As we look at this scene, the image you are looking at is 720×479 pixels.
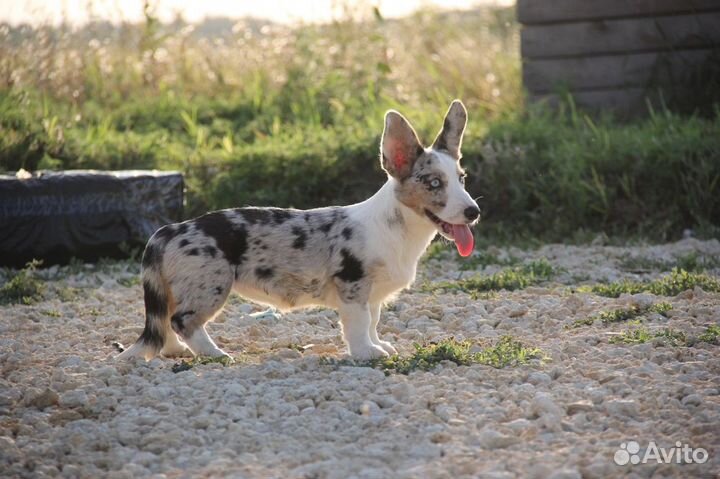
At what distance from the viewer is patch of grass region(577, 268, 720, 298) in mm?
6262

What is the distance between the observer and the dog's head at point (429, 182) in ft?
16.7

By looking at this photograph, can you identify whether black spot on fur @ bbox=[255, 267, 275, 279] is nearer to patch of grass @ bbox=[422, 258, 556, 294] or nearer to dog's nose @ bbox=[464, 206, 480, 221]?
dog's nose @ bbox=[464, 206, 480, 221]

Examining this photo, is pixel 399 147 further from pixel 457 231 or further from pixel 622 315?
pixel 622 315

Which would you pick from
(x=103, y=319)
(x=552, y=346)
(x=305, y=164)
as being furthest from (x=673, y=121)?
(x=103, y=319)

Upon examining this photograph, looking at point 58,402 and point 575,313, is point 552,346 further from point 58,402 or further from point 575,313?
point 58,402

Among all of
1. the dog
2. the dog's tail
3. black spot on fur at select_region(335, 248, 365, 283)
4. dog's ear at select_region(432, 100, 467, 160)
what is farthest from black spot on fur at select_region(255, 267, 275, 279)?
dog's ear at select_region(432, 100, 467, 160)

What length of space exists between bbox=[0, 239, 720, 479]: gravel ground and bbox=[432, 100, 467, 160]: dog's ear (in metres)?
1.00

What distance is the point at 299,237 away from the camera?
524 centimetres

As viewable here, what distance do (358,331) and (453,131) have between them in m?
1.17

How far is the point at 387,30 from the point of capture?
13.5m

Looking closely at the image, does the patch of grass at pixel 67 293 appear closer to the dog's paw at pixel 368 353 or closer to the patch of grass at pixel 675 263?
the dog's paw at pixel 368 353

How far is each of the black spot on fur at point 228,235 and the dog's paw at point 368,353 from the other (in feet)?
2.45

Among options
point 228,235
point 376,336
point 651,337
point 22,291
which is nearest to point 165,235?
point 228,235

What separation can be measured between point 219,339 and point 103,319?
913 mm
